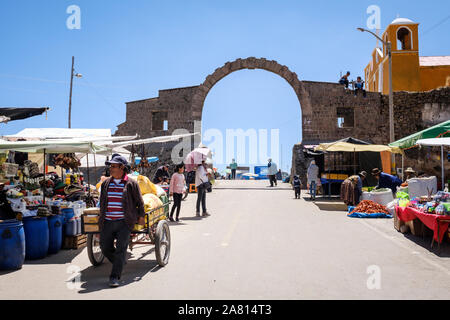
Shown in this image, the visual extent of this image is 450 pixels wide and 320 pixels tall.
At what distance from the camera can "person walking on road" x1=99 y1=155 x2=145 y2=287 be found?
5.25 metres

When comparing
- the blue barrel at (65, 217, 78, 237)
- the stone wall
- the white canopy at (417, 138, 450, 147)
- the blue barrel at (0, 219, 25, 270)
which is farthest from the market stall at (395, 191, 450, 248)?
the stone wall

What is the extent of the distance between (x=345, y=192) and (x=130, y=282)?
35.2ft

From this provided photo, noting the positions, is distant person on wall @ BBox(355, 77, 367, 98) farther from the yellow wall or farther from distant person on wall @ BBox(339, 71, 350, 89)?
the yellow wall

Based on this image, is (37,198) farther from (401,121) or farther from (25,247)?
(401,121)

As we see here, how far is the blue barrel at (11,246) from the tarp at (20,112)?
7476 mm

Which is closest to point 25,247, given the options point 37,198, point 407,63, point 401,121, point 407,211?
point 37,198

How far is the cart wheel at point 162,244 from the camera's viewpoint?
5.97 metres

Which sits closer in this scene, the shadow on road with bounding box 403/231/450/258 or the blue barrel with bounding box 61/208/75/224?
the shadow on road with bounding box 403/231/450/258

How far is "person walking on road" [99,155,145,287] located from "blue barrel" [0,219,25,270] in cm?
182

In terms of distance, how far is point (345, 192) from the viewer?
14.2 meters

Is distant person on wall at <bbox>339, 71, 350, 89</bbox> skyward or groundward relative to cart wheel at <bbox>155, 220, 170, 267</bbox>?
skyward

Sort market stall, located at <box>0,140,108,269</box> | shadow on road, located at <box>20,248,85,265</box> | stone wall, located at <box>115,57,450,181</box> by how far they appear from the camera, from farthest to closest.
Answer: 1. stone wall, located at <box>115,57,450,181</box>
2. shadow on road, located at <box>20,248,85,265</box>
3. market stall, located at <box>0,140,108,269</box>

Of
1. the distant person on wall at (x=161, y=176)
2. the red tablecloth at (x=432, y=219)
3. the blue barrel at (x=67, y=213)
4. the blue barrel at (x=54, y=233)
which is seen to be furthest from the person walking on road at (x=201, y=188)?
the red tablecloth at (x=432, y=219)

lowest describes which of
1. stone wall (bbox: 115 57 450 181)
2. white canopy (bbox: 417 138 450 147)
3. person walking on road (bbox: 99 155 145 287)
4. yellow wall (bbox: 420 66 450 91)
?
person walking on road (bbox: 99 155 145 287)
